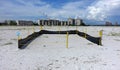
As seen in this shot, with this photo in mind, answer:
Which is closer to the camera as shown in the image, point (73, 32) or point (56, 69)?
point (56, 69)

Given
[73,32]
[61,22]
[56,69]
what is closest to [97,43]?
[56,69]

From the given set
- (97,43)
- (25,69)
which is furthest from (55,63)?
(97,43)

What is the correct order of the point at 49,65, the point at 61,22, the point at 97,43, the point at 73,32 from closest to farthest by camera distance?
the point at 49,65 < the point at 97,43 < the point at 73,32 < the point at 61,22

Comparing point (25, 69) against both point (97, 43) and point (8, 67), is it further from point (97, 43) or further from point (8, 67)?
point (97, 43)

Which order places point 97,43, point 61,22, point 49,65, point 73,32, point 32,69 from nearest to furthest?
1. point 32,69
2. point 49,65
3. point 97,43
4. point 73,32
5. point 61,22

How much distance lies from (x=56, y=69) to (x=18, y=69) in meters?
1.47

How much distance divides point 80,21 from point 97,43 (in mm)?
140748

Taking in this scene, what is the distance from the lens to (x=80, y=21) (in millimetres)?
153250

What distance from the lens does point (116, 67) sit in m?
6.80

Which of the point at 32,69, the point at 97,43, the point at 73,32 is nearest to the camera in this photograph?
the point at 32,69

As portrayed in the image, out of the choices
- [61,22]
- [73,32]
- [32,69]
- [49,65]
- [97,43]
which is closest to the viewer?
[32,69]

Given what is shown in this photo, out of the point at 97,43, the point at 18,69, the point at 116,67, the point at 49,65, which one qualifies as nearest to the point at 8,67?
the point at 18,69

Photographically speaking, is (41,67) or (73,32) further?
(73,32)

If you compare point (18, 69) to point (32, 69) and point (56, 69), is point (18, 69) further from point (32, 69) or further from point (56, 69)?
point (56, 69)
